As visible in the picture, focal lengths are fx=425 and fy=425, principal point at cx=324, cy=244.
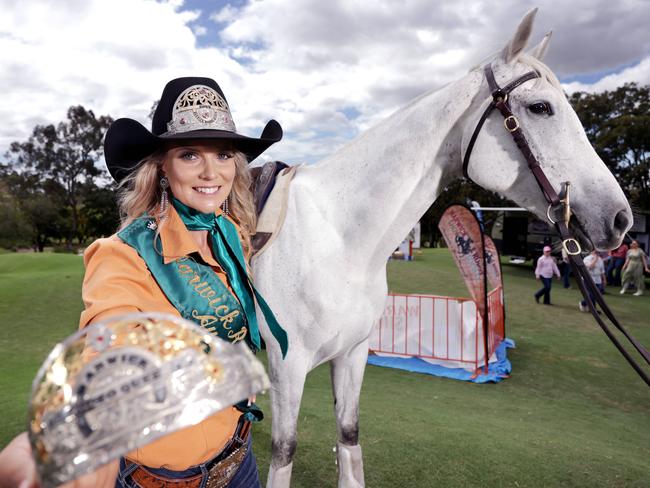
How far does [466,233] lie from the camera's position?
6703mm

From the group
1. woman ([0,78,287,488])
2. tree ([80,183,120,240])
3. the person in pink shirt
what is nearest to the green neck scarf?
woman ([0,78,287,488])

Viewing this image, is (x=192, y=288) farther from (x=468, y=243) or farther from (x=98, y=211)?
(x=98, y=211)

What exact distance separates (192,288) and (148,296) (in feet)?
0.49

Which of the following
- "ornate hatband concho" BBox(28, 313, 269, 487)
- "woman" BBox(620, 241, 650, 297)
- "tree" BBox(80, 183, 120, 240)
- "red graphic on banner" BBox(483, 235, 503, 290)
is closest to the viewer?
"ornate hatband concho" BBox(28, 313, 269, 487)

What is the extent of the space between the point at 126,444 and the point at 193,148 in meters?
1.14

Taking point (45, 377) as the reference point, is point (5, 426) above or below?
below

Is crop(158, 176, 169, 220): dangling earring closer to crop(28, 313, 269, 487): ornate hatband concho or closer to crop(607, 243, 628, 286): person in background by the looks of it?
crop(28, 313, 269, 487): ornate hatband concho

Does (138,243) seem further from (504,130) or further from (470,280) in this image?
(470,280)

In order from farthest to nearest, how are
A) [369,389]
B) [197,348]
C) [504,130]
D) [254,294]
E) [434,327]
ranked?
[434,327]
[369,389]
[504,130]
[254,294]
[197,348]

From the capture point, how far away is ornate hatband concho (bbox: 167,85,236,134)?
4.71ft

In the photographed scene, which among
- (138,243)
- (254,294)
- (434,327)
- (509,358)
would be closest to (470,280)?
(434,327)

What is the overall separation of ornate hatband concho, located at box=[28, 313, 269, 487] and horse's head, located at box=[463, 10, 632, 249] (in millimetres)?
1501

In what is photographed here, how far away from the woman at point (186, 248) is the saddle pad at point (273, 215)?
31 cm

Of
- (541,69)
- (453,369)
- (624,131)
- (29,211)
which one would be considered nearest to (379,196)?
(541,69)
